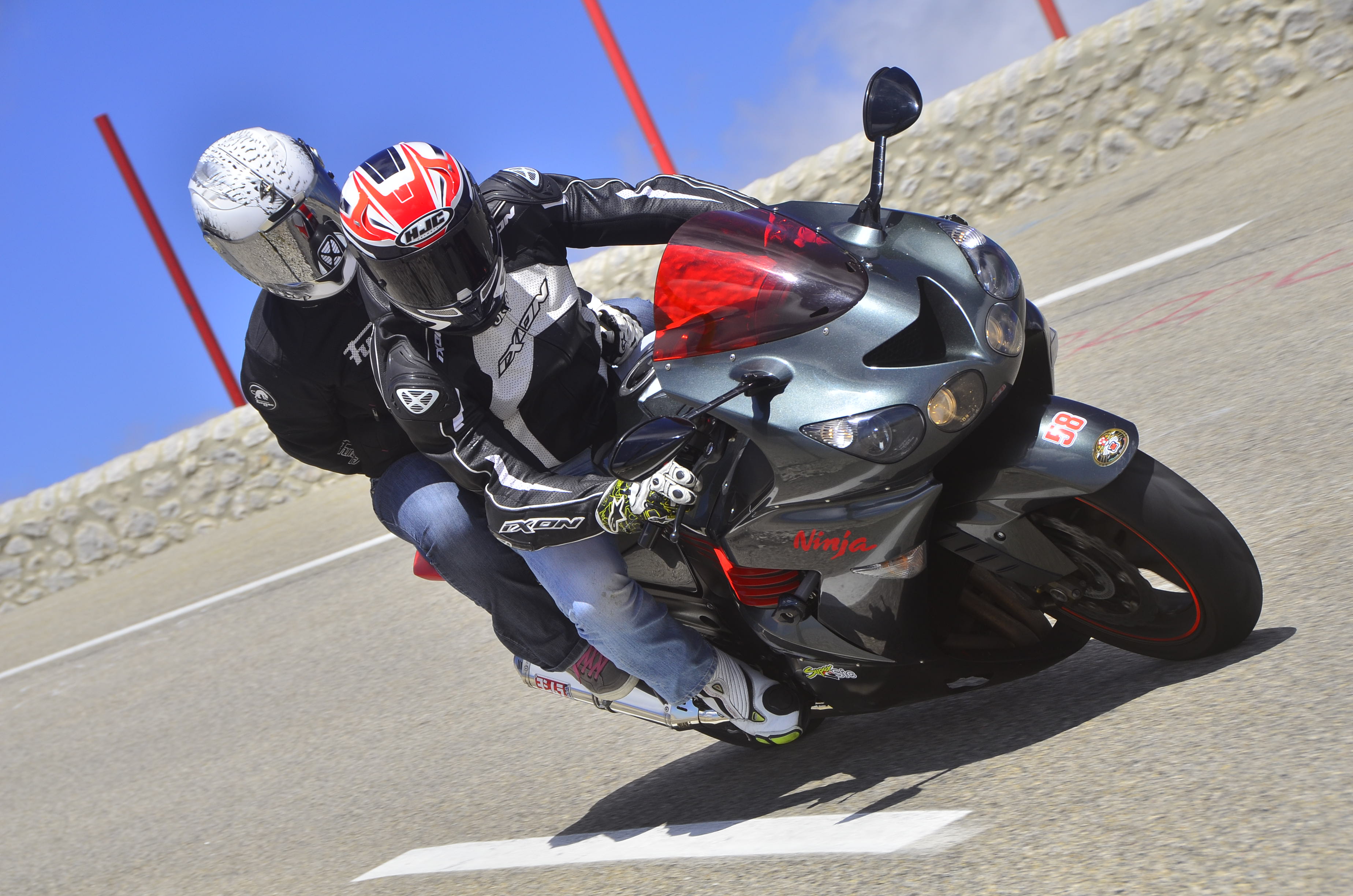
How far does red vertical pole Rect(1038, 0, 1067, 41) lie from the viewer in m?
9.56

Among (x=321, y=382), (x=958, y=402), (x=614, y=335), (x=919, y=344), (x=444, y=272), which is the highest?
(x=444, y=272)

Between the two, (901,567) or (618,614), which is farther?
(618,614)

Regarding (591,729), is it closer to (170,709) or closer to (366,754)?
(366,754)

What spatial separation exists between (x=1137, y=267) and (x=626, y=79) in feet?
16.7

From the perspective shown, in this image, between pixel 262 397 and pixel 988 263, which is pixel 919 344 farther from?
pixel 262 397

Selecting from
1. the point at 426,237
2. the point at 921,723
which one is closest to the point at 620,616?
the point at 921,723

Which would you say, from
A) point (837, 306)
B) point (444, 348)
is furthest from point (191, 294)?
point (837, 306)

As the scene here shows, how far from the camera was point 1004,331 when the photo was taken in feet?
8.51

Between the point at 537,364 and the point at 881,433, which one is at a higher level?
the point at 537,364

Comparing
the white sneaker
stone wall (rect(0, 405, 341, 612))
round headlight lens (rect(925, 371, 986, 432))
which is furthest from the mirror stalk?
stone wall (rect(0, 405, 341, 612))

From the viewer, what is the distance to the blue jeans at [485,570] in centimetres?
335

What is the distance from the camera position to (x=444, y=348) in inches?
120

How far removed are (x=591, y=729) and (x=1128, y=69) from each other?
667 centimetres

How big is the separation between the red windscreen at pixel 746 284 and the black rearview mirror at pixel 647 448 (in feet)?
1.01
